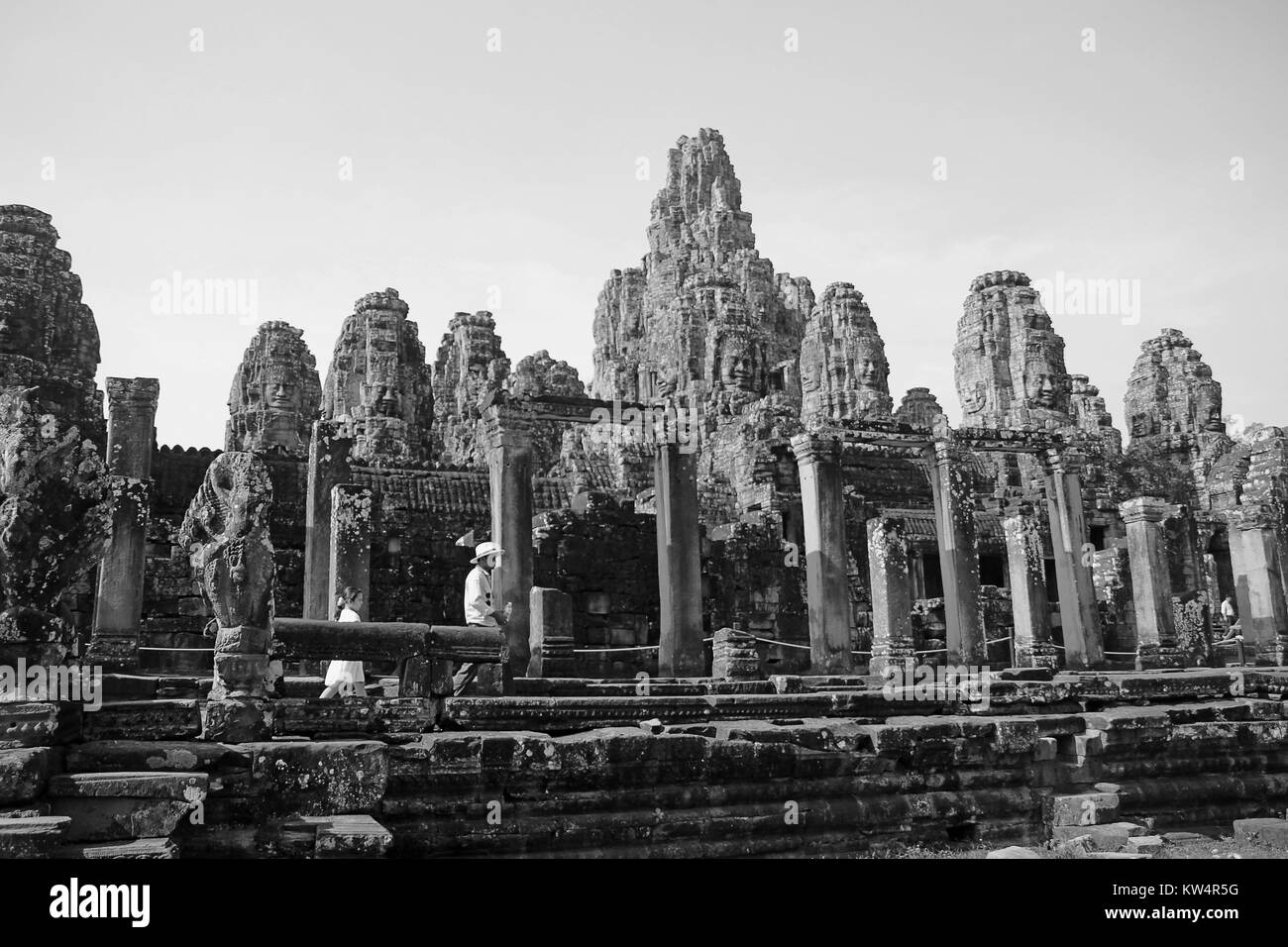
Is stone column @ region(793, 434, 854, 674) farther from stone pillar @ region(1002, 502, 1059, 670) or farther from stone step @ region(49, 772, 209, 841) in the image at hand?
stone step @ region(49, 772, 209, 841)

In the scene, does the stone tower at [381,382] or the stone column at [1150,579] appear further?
the stone tower at [381,382]

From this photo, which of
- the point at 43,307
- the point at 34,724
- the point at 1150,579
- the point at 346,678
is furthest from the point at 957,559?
the point at 43,307

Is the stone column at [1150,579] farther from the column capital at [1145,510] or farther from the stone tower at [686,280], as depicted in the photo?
the stone tower at [686,280]

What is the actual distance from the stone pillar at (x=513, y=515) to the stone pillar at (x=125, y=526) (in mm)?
4224

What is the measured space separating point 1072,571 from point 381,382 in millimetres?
18316

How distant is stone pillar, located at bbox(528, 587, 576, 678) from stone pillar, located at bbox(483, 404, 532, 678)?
0.55ft

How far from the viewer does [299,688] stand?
929 centimetres

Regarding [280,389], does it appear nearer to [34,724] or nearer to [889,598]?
[889,598]

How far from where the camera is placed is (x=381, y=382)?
2844 centimetres

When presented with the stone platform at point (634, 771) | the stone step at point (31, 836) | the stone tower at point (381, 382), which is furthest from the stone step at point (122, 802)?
the stone tower at point (381, 382)

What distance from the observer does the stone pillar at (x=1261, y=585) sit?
16.1 meters

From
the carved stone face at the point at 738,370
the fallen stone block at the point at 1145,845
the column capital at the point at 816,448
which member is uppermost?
the carved stone face at the point at 738,370

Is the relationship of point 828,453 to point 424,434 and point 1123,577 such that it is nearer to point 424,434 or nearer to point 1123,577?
point 1123,577
